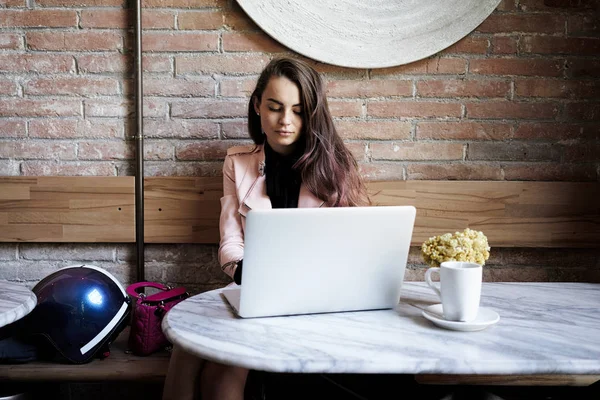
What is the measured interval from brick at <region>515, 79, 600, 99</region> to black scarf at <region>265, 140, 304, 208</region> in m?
0.86

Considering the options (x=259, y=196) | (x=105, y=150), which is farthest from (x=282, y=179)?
(x=105, y=150)

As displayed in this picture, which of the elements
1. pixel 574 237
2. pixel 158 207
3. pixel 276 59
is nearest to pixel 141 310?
pixel 158 207

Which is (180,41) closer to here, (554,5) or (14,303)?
(14,303)

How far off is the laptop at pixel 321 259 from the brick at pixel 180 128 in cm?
101

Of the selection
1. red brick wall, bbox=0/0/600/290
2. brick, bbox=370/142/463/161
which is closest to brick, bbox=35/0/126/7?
red brick wall, bbox=0/0/600/290

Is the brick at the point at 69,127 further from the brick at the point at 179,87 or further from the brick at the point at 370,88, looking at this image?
the brick at the point at 370,88

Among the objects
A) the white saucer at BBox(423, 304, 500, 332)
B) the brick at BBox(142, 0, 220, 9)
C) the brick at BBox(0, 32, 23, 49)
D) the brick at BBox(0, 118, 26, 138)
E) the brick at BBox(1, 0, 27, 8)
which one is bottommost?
the white saucer at BBox(423, 304, 500, 332)

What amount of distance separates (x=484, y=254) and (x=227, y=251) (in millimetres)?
822

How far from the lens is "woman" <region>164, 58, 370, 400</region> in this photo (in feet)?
6.03

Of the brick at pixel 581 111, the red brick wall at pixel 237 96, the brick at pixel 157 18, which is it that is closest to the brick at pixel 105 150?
the red brick wall at pixel 237 96

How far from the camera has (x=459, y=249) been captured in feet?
3.85

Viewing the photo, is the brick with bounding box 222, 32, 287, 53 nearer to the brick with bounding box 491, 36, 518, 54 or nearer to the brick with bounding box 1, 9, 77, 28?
the brick with bounding box 1, 9, 77, 28

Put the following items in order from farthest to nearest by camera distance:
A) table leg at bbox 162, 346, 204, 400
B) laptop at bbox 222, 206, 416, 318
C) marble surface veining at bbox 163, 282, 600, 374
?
table leg at bbox 162, 346, 204, 400 < laptop at bbox 222, 206, 416, 318 < marble surface veining at bbox 163, 282, 600, 374

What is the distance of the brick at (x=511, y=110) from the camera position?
82.1 inches
